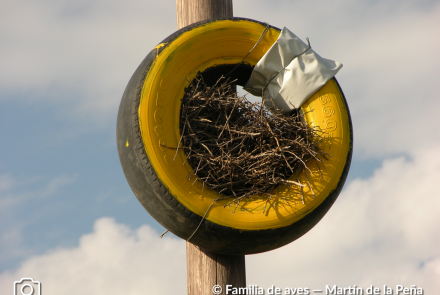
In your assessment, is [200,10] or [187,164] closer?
[187,164]

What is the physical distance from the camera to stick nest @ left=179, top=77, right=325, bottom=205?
3029mm

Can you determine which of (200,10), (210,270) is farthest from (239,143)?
(200,10)

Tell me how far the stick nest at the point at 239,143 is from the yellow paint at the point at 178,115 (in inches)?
2.6

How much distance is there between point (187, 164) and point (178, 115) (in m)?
0.31

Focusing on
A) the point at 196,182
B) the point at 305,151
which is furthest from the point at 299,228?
the point at 196,182

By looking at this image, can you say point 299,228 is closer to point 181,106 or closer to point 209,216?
point 209,216

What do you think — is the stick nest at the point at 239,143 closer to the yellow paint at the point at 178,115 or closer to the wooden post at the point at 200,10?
the yellow paint at the point at 178,115

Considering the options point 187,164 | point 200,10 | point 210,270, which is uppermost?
point 200,10

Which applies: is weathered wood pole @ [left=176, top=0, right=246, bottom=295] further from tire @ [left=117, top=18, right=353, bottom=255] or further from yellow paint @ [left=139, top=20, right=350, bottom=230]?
yellow paint @ [left=139, top=20, right=350, bottom=230]

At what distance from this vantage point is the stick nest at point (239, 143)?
303cm

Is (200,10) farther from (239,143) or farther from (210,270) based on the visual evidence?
(210,270)

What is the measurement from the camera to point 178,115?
3.09 m

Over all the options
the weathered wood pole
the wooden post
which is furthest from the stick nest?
the wooden post

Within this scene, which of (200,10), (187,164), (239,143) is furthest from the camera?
(200,10)
